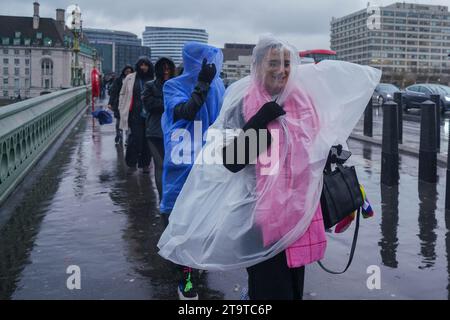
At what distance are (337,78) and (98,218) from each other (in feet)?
13.4

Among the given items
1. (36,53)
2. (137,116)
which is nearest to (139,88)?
(137,116)

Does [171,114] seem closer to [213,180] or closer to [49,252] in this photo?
[213,180]

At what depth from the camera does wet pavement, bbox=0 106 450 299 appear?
4.31 m

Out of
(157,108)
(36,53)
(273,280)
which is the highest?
(36,53)

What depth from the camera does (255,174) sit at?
3115 mm

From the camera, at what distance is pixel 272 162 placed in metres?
3.04

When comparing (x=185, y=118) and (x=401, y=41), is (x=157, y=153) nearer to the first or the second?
(x=185, y=118)

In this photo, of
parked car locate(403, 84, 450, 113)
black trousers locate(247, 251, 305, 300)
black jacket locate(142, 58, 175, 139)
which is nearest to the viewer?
black trousers locate(247, 251, 305, 300)

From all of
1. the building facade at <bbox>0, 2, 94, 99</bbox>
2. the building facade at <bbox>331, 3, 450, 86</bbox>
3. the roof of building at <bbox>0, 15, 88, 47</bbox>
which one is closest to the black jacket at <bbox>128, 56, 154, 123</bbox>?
the building facade at <bbox>0, 2, 94, 99</bbox>

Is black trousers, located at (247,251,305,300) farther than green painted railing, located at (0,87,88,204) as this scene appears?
No

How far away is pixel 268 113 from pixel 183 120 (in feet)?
5.16

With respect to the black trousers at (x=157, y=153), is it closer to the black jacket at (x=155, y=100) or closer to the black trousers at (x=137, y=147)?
the black jacket at (x=155, y=100)

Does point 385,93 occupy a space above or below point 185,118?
above

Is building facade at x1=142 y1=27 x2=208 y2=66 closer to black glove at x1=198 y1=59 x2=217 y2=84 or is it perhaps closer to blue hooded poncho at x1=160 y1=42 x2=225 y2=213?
blue hooded poncho at x1=160 y1=42 x2=225 y2=213
